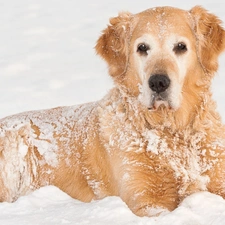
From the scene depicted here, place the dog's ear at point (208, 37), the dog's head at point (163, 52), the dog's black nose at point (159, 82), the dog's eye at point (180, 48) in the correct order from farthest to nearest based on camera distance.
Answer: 1. the dog's ear at point (208, 37)
2. the dog's eye at point (180, 48)
3. the dog's head at point (163, 52)
4. the dog's black nose at point (159, 82)

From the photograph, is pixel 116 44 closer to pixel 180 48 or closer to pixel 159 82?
pixel 180 48

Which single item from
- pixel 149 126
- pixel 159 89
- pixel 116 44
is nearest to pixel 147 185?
pixel 149 126

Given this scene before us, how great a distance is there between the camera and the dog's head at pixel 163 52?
15.4 feet

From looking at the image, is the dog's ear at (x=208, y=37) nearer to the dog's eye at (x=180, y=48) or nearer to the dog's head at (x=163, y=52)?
the dog's head at (x=163, y=52)

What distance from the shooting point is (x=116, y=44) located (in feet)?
17.4

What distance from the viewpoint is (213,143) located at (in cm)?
493

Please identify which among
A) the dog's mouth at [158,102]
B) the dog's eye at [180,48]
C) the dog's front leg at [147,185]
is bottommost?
the dog's front leg at [147,185]

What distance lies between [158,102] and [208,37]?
853 mm

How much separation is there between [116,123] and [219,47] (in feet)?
3.67

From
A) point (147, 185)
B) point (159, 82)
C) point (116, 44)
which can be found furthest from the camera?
point (116, 44)

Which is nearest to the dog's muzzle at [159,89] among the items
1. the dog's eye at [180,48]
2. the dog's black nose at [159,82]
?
the dog's black nose at [159,82]

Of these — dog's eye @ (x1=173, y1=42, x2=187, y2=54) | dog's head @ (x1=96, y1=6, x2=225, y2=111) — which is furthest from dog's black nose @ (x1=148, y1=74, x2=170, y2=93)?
dog's eye @ (x1=173, y1=42, x2=187, y2=54)

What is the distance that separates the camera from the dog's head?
15.4 feet

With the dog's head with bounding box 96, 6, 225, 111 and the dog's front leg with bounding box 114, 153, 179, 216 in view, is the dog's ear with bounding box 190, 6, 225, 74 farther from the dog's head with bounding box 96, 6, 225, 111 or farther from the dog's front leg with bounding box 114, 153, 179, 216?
the dog's front leg with bounding box 114, 153, 179, 216
